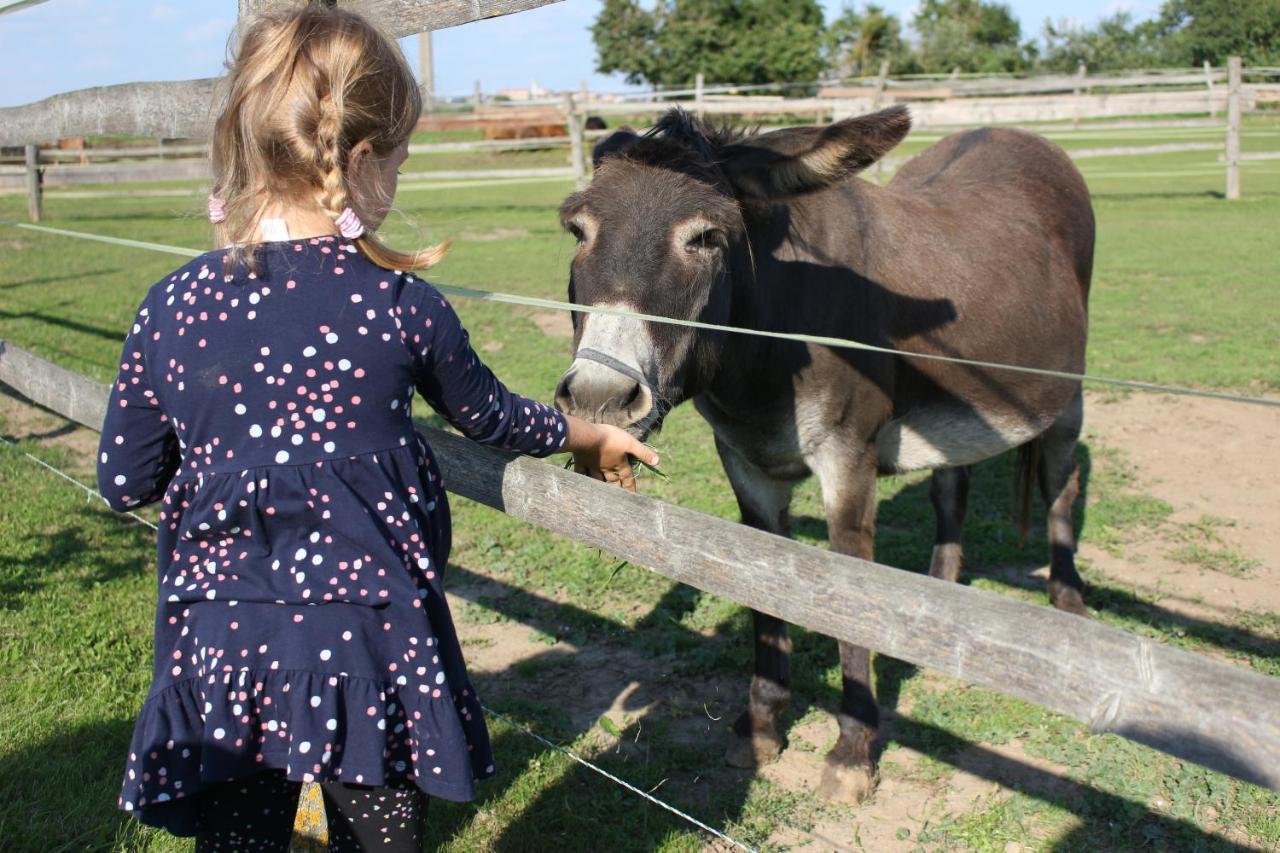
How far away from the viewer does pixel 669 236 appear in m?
2.80

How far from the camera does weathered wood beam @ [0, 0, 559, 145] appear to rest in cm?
299

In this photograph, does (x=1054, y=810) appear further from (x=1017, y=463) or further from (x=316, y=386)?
(x=316, y=386)

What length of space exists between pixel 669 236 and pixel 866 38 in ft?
208

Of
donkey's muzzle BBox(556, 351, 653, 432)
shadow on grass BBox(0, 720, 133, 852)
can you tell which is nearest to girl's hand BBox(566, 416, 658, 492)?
donkey's muzzle BBox(556, 351, 653, 432)

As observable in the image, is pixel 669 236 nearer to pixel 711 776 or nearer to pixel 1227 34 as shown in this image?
pixel 711 776

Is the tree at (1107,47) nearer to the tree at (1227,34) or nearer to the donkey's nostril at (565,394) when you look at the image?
the tree at (1227,34)

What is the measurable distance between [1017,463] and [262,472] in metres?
4.25

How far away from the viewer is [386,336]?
5.51 ft

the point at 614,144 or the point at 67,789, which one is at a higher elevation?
the point at 614,144

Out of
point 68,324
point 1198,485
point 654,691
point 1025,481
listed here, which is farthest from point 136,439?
point 68,324

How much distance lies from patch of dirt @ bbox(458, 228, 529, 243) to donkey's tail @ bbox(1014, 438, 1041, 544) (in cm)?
1225

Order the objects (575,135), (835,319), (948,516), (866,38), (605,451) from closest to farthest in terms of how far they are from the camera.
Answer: (605,451) < (835,319) < (948,516) < (575,135) < (866,38)

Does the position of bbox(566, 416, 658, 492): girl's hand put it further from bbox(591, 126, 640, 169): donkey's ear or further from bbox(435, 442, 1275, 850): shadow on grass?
bbox(435, 442, 1275, 850): shadow on grass

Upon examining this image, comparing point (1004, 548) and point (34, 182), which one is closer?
point (1004, 548)
